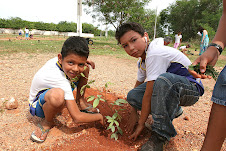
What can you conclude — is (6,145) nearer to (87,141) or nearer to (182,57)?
(87,141)

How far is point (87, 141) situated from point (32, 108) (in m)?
Result: 0.72

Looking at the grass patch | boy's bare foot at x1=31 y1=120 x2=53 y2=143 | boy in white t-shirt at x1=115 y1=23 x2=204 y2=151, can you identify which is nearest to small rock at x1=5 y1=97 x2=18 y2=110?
boy's bare foot at x1=31 y1=120 x2=53 y2=143

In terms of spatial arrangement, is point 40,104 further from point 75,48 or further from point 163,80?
point 163,80

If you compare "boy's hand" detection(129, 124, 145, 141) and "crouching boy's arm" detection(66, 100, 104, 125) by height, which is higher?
"crouching boy's arm" detection(66, 100, 104, 125)

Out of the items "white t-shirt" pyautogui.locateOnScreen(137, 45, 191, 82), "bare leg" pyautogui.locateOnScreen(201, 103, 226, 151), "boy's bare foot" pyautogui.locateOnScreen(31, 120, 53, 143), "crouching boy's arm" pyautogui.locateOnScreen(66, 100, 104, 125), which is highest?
"white t-shirt" pyautogui.locateOnScreen(137, 45, 191, 82)

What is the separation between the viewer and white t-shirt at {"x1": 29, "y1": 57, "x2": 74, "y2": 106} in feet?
5.40

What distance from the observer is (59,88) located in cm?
163

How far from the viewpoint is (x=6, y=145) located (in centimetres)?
Answer: 158

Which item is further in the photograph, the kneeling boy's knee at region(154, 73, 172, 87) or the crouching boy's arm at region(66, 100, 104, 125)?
the crouching boy's arm at region(66, 100, 104, 125)

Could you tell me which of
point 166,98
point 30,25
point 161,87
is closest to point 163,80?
point 161,87

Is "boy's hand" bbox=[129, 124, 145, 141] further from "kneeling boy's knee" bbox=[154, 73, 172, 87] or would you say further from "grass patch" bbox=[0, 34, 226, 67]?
"grass patch" bbox=[0, 34, 226, 67]

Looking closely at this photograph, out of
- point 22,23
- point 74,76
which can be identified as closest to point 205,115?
point 74,76

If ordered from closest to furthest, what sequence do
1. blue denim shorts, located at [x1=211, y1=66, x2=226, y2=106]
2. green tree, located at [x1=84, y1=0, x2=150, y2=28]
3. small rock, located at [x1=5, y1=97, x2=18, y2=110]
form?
blue denim shorts, located at [x1=211, y1=66, x2=226, y2=106]
small rock, located at [x1=5, y1=97, x2=18, y2=110]
green tree, located at [x1=84, y1=0, x2=150, y2=28]

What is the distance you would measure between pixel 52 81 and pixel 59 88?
0.13 m
